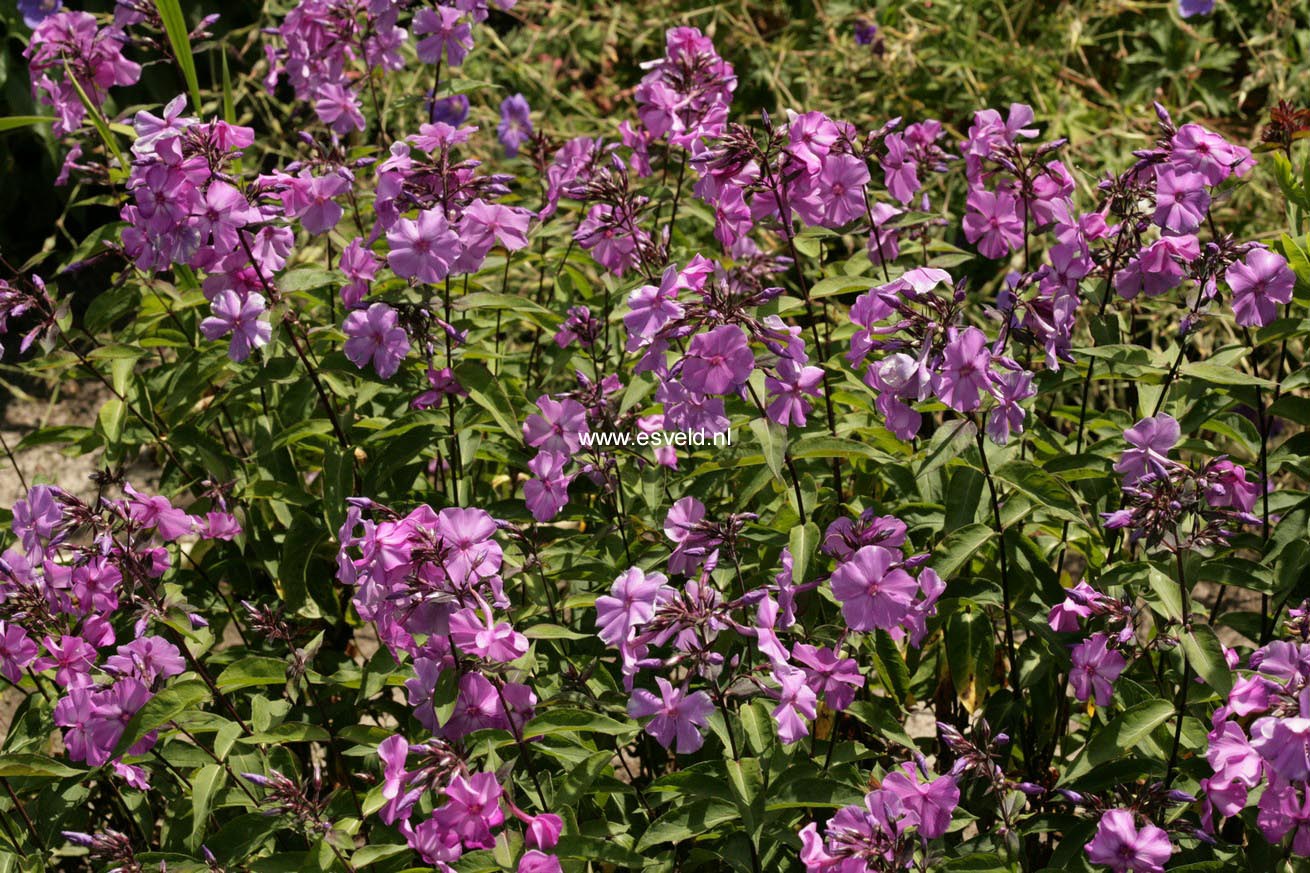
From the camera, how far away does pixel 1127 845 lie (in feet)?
6.10

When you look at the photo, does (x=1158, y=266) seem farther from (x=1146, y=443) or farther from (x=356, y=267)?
(x=356, y=267)

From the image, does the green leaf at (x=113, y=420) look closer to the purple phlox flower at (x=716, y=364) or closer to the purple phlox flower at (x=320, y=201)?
the purple phlox flower at (x=320, y=201)

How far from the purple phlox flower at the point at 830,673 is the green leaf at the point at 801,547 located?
117 millimetres

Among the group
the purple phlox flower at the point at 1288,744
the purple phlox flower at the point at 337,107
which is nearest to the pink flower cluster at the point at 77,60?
the purple phlox flower at the point at 337,107

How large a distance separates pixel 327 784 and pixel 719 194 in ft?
4.97

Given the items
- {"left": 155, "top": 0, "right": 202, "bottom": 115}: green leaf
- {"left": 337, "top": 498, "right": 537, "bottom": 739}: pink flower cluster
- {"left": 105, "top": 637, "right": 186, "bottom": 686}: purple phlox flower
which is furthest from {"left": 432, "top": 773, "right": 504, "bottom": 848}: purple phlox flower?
{"left": 155, "top": 0, "right": 202, "bottom": 115}: green leaf

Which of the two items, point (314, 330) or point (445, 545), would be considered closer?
point (445, 545)

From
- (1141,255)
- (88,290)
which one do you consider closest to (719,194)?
(1141,255)

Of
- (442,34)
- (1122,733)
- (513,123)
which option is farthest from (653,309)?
(513,123)

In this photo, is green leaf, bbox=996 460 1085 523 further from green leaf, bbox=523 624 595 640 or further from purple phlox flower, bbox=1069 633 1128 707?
green leaf, bbox=523 624 595 640

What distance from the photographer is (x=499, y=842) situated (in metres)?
1.91

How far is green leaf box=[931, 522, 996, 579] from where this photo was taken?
6.77 feet

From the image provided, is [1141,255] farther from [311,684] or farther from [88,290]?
[88,290]

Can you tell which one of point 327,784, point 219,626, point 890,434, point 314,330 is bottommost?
point 327,784
